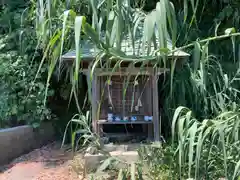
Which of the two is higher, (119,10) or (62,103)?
(119,10)

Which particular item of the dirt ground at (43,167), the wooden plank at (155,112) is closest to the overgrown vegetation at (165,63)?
the wooden plank at (155,112)

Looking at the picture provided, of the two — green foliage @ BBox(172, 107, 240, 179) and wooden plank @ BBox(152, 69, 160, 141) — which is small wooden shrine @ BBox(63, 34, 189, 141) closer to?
wooden plank @ BBox(152, 69, 160, 141)

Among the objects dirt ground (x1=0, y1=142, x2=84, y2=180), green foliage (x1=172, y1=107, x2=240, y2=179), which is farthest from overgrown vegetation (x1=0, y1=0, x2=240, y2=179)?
dirt ground (x1=0, y1=142, x2=84, y2=180)

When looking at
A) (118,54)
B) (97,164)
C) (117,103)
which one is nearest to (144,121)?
(117,103)

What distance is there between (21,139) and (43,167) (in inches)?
39.7

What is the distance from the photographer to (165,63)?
1.61 m

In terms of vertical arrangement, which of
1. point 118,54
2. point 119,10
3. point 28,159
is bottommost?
point 28,159

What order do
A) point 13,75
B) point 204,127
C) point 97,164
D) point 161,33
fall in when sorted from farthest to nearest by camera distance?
point 13,75 < point 97,164 < point 204,127 < point 161,33

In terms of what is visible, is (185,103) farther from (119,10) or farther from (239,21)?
(119,10)

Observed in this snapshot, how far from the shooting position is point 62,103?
5.57 metres

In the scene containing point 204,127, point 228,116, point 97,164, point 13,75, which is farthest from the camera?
Result: point 13,75

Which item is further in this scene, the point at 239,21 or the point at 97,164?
the point at 239,21

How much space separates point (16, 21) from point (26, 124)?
5.12ft

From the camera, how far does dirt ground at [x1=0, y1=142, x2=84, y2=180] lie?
141 inches
